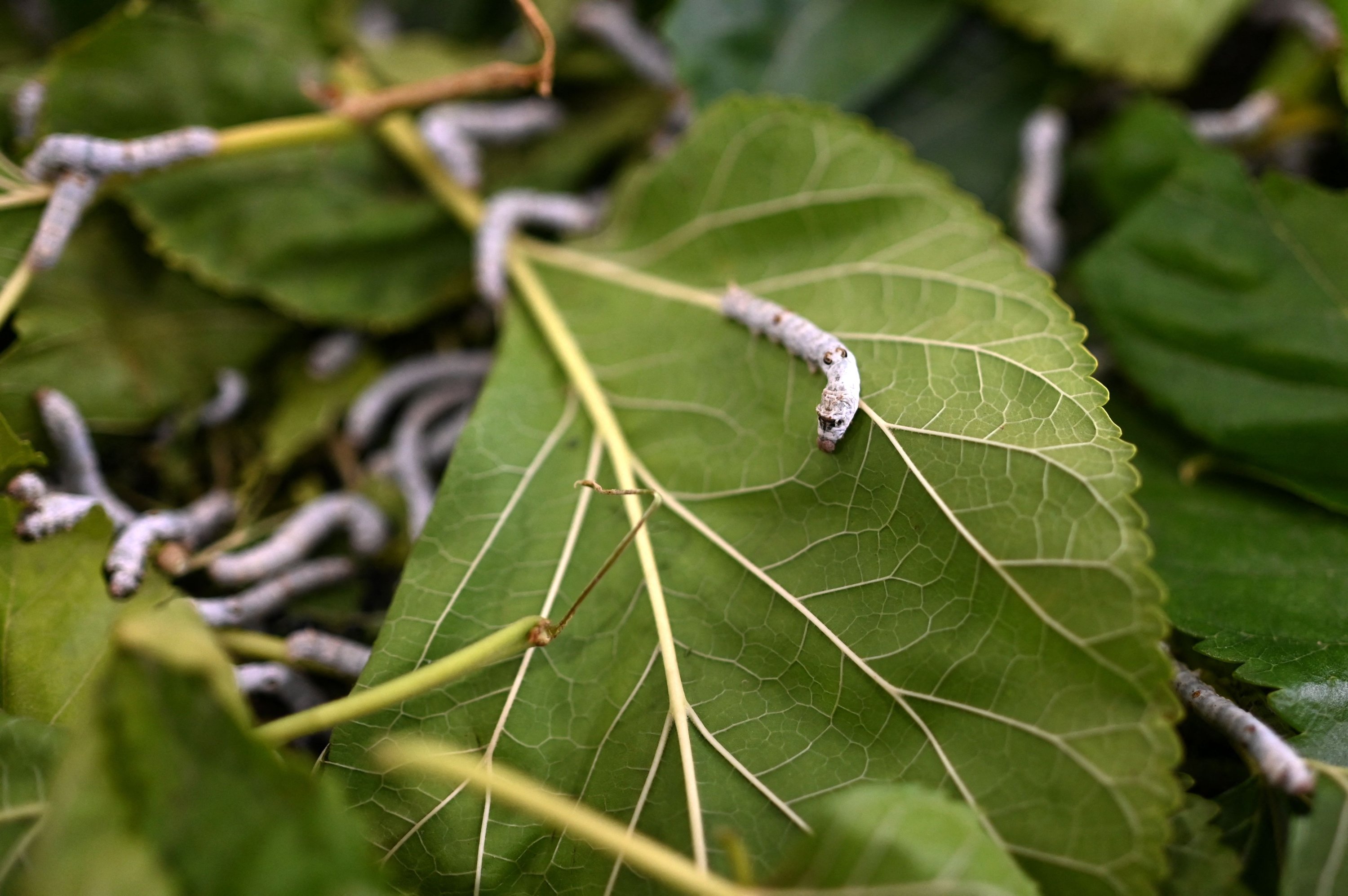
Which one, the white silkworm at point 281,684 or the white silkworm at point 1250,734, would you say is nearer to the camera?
the white silkworm at point 1250,734

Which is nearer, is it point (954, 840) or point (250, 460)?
point (954, 840)

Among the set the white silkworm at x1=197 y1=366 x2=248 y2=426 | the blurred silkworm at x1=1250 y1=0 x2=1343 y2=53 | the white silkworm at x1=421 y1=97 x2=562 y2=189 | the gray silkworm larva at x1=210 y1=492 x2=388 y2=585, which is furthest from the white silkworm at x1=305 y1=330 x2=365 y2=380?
the blurred silkworm at x1=1250 y1=0 x2=1343 y2=53

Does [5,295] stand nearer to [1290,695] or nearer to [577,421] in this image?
[577,421]

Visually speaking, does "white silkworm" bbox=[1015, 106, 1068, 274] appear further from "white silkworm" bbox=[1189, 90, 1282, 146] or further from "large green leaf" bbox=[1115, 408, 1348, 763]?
"large green leaf" bbox=[1115, 408, 1348, 763]

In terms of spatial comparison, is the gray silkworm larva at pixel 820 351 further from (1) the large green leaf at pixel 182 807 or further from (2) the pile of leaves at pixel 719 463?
(1) the large green leaf at pixel 182 807

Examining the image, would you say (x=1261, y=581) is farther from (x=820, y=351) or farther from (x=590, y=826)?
(x=590, y=826)

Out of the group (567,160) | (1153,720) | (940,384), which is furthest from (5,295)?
(1153,720)

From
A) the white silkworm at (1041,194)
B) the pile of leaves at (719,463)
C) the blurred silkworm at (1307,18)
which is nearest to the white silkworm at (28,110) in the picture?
the pile of leaves at (719,463)

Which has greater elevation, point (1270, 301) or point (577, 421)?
point (1270, 301)
